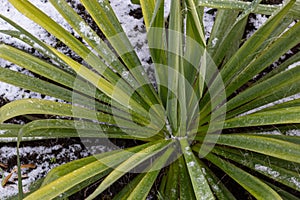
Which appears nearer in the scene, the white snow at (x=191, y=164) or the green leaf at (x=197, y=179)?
the green leaf at (x=197, y=179)

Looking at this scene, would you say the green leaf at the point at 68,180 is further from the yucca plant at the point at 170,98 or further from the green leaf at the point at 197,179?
the green leaf at the point at 197,179

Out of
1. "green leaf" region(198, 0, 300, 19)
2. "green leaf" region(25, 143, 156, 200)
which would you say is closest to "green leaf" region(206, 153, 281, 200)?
"green leaf" region(25, 143, 156, 200)

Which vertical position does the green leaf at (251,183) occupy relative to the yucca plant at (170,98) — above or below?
below

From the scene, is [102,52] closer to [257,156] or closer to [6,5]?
[257,156]

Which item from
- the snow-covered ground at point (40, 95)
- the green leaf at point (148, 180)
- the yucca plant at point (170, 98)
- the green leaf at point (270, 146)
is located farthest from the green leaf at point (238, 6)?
the snow-covered ground at point (40, 95)

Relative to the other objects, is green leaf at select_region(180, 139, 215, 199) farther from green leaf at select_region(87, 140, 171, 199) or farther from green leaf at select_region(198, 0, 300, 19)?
green leaf at select_region(198, 0, 300, 19)

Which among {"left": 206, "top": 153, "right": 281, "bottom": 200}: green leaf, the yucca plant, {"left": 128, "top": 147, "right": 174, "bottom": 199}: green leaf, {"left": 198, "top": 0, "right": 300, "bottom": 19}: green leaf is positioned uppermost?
{"left": 198, "top": 0, "right": 300, "bottom": 19}: green leaf

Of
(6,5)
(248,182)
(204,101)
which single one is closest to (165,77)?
(204,101)

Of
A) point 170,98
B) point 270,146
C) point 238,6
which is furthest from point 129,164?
point 238,6

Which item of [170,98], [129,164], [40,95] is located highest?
[40,95]

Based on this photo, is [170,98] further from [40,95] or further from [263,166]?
[40,95]

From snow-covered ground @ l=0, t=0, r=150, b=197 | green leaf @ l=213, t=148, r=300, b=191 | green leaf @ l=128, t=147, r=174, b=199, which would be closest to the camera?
green leaf @ l=128, t=147, r=174, b=199

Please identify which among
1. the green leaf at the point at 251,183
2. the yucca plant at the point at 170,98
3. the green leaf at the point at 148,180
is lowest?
the green leaf at the point at 251,183
